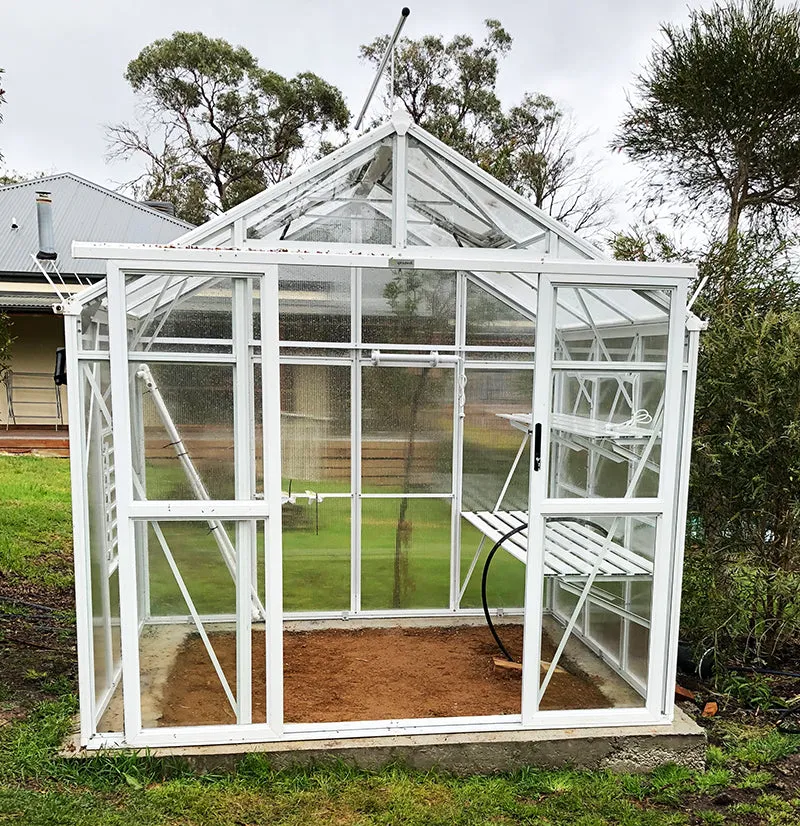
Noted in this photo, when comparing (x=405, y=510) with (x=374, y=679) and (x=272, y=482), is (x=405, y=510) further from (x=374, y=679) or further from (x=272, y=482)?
(x=272, y=482)

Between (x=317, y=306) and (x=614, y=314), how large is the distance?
1799 millimetres

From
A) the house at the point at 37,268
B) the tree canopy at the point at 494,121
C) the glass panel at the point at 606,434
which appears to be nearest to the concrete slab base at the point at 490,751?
the glass panel at the point at 606,434

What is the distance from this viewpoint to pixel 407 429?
462cm

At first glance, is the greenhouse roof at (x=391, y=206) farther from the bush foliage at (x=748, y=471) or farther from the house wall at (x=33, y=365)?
the house wall at (x=33, y=365)

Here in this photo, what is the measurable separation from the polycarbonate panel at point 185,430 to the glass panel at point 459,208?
1294mm

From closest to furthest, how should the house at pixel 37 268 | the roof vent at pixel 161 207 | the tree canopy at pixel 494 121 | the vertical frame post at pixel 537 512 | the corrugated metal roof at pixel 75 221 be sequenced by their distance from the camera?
1. the vertical frame post at pixel 537 512
2. the house at pixel 37 268
3. the corrugated metal roof at pixel 75 221
4. the roof vent at pixel 161 207
5. the tree canopy at pixel 494 121

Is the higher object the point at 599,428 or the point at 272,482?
the point at 599,428

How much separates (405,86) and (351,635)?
15.0m

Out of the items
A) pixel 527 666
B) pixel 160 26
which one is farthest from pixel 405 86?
pixel 527 666

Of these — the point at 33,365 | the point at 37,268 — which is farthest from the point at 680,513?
the point at 33,365

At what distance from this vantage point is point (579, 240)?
137 inches

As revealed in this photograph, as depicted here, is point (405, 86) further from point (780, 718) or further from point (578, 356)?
point (780, 718)

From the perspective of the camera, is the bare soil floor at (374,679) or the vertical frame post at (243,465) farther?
the bare soil floor at (374,679)

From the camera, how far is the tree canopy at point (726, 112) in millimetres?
8188
